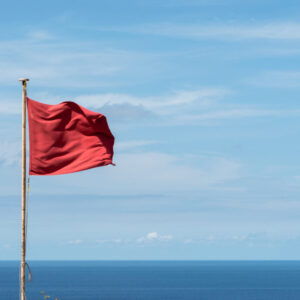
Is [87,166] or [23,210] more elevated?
[87,166]

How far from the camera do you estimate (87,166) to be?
24.7 metres

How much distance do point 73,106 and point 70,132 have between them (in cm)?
95

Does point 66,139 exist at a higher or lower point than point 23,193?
higher

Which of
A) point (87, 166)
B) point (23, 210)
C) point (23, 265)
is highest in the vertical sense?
point (87, 166)

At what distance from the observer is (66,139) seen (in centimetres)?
2519

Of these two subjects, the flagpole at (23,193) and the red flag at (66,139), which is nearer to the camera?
the flagpole at (23,193)

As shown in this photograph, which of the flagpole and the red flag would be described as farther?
the red flag

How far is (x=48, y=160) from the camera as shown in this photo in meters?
24.4

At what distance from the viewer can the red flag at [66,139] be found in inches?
963

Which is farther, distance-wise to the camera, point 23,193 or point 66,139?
point 66,139

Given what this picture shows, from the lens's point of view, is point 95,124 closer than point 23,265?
No

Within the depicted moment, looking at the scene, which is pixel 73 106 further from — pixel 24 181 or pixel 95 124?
pixel 24 181

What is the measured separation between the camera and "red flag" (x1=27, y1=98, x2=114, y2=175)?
963 inches

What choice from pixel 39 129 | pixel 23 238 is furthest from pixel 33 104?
pixel 23 238
